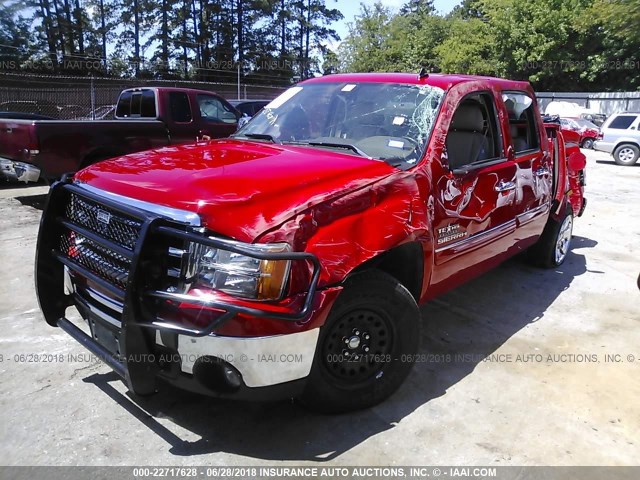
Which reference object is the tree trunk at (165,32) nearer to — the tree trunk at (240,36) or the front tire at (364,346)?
the tree trunk at (240,36)

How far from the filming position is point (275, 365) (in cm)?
243

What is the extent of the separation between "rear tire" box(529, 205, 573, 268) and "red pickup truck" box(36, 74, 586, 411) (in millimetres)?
1614

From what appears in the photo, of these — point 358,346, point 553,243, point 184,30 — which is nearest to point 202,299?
point 358,346

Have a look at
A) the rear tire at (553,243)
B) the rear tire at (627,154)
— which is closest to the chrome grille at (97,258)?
the rear tire at (553,243)

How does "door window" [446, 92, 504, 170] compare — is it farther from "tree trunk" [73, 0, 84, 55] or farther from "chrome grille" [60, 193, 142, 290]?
"tree trunk" [73, 0, 84, 55]

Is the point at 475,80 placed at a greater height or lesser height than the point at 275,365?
greater

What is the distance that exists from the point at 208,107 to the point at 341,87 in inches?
256

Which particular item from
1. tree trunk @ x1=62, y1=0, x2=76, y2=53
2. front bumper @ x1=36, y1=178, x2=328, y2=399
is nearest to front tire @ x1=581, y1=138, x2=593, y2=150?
front bumper @ x1=36, y1=178, x2=328, y2=399

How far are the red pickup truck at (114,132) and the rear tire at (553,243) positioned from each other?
5263 mm

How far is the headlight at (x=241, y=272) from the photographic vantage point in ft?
7.75

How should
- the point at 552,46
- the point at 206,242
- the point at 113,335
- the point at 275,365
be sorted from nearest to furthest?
the point at 206,242 < the point at 275,365 < the point at 113,335 < the point at 552,46

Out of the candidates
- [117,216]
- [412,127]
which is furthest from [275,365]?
[412,127]

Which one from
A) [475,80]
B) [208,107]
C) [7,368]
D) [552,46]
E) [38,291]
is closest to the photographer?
[38,291]

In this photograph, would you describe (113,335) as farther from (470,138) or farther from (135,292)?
(470,138)
